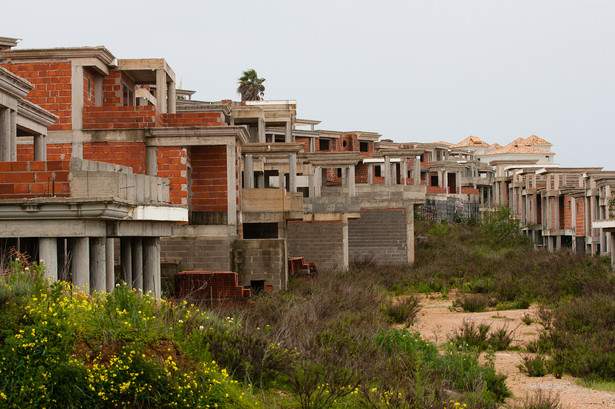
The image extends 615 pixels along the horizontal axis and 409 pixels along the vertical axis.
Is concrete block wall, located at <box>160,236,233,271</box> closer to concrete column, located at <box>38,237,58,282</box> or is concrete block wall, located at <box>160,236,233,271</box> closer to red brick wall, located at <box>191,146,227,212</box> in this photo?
red brick wall, located at <box>191,146,227,212</box>

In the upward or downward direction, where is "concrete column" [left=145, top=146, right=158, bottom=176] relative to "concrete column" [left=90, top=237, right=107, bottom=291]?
upward

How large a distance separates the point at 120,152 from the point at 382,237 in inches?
709

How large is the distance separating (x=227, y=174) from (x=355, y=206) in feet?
34.7

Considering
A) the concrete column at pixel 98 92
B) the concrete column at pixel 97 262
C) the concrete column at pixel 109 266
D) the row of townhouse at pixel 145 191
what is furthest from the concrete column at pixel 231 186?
the concrete column at pixel 97 262

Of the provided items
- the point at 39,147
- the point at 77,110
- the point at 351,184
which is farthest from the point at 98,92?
the point at 351,184

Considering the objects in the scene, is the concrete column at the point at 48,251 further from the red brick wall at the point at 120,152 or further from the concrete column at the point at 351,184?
the concrete column at the point at 351,184

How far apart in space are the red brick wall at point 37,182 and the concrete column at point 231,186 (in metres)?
11.2

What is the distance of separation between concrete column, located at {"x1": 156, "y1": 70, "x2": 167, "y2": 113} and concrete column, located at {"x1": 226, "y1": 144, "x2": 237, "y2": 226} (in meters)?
2.24

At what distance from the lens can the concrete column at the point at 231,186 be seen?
72.8 ft

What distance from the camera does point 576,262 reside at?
33.9 meters

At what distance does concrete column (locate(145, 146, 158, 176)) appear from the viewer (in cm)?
2139

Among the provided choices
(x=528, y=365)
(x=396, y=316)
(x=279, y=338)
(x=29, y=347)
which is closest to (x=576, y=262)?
(x=396, y=316)

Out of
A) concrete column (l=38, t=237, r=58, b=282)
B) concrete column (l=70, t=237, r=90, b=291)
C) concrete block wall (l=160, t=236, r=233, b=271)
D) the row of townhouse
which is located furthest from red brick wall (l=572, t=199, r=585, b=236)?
concrete column (l=38, t=237, r=58, b=282)

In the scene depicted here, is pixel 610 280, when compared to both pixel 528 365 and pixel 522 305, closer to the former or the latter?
pixel 522 305
